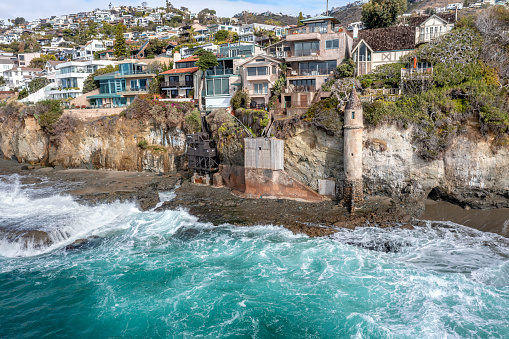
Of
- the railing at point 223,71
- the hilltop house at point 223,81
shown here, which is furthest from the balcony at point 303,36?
the railing at point 223,71

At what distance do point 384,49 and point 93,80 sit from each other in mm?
47417

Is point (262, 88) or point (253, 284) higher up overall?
point (262, 88)

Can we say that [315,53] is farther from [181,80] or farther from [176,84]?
[176,84]

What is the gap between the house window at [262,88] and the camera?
132 feet

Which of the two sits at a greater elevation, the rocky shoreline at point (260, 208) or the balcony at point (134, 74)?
the balcony at point (134, 74)

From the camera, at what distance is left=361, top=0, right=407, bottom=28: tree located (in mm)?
49281

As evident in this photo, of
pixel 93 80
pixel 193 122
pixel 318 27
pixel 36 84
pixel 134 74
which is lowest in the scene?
pixel 193 122

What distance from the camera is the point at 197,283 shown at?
759 inches

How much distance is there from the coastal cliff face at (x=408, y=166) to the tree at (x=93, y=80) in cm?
4395

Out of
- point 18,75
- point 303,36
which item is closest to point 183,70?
point 303,36

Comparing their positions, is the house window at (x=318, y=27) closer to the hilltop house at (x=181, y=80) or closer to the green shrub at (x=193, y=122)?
the green shrub at (x=193, y=122)

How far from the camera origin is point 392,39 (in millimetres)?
38875

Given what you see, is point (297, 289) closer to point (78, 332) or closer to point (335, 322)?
point (335, 322)

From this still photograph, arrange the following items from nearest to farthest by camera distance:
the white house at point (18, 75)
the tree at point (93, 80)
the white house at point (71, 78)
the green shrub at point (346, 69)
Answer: the green shrub at point (346, 69)
the tree at point (93, 80)
the white house at point (71, 78)
the white house at point (18, 75)
